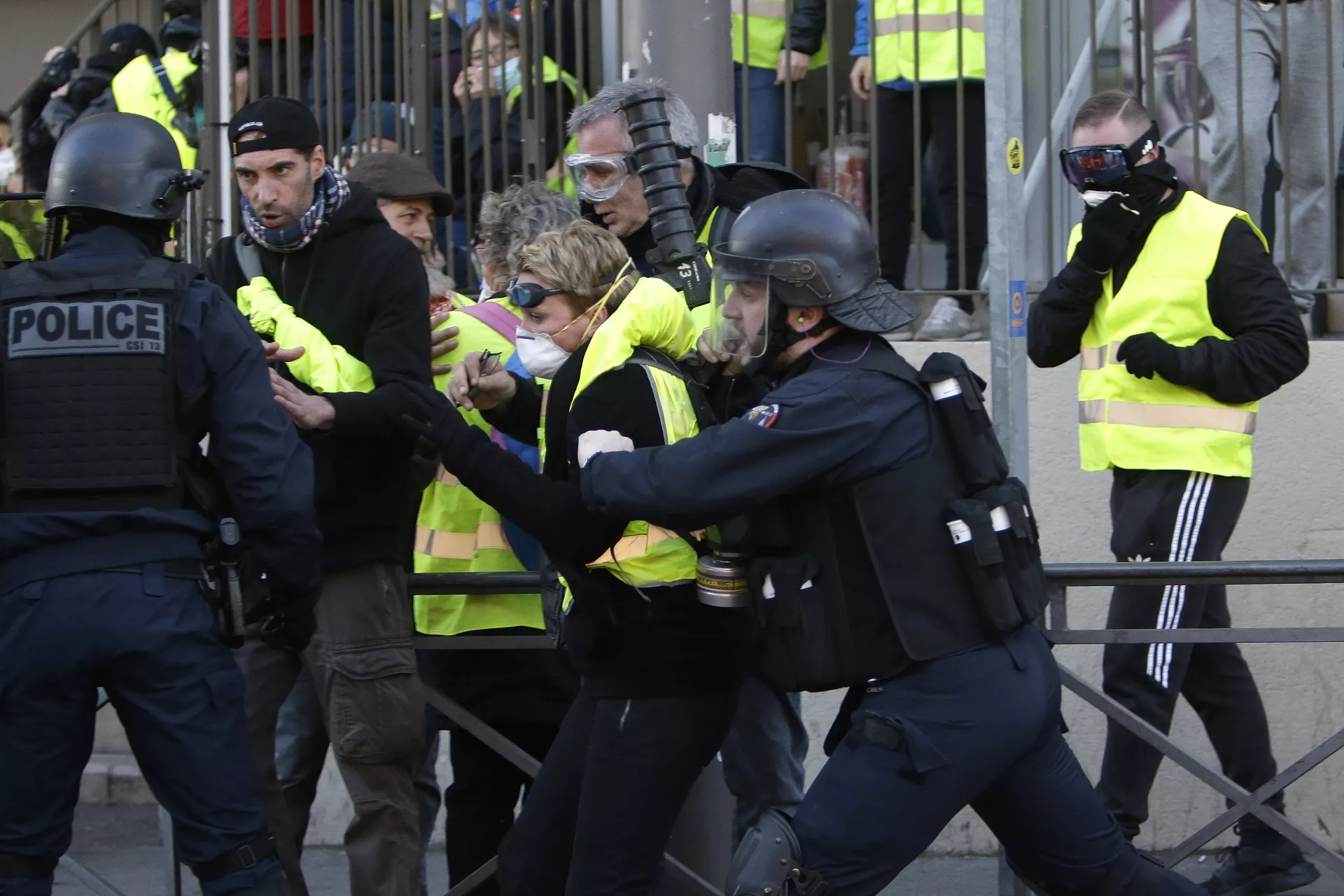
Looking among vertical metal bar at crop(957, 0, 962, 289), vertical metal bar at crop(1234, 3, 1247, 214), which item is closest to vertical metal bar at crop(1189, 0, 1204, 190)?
vertical metal bar at crop(1234, 3, 1247, 214)

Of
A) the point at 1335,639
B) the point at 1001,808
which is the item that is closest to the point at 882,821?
the point at 1001,808

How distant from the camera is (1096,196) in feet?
16.3

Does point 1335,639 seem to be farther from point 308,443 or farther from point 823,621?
point 308,443

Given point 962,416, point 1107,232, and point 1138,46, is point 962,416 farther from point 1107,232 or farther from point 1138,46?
point 1138,46

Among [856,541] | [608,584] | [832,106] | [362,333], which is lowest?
[608,584]

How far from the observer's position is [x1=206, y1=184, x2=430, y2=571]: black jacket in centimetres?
405

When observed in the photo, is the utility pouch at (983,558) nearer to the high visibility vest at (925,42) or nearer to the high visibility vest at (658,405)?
the high visibility vest at (658,405)

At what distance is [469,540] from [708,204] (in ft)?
3.31

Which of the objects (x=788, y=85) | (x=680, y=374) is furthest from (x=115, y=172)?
(x=788, y=85)

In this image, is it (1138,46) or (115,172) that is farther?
(1138,46)

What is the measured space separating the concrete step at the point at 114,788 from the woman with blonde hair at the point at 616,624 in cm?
344

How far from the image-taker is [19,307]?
3490 millimetres

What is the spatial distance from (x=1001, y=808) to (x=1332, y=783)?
8.84ft

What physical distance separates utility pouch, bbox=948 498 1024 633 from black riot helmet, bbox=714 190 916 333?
0.36 meters
